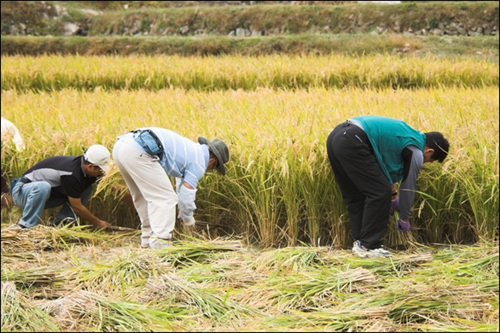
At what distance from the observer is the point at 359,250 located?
3.29 m

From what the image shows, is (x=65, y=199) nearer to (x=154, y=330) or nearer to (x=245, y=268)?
(x=245, y=268)

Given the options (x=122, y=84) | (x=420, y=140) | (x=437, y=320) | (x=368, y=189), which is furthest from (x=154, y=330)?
(x=122, y=84)

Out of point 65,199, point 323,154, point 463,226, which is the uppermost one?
point 323,154

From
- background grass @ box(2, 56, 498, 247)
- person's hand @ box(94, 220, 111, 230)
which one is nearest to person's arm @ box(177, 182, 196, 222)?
background grass @ box(2, 56, 498, 247)

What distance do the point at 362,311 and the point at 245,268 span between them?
82 cm

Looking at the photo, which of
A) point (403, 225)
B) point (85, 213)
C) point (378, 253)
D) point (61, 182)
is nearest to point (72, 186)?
point (61, 182)

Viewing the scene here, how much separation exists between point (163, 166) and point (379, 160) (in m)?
1.40

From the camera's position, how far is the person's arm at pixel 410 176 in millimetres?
3149

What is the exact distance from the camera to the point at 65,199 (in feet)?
13.3

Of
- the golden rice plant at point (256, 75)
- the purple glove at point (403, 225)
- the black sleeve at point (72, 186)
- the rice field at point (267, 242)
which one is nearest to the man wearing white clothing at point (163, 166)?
the rice field at point (267, 242)

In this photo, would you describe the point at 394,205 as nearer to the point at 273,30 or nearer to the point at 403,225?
the point at 403,225

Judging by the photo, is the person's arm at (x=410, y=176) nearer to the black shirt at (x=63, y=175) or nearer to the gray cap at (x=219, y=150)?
the gray cap at (x=219, y=150)

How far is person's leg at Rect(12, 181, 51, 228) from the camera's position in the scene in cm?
379

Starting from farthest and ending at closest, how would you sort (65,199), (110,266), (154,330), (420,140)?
(65,199) < (420,140) < (110,266) < (154,330)
